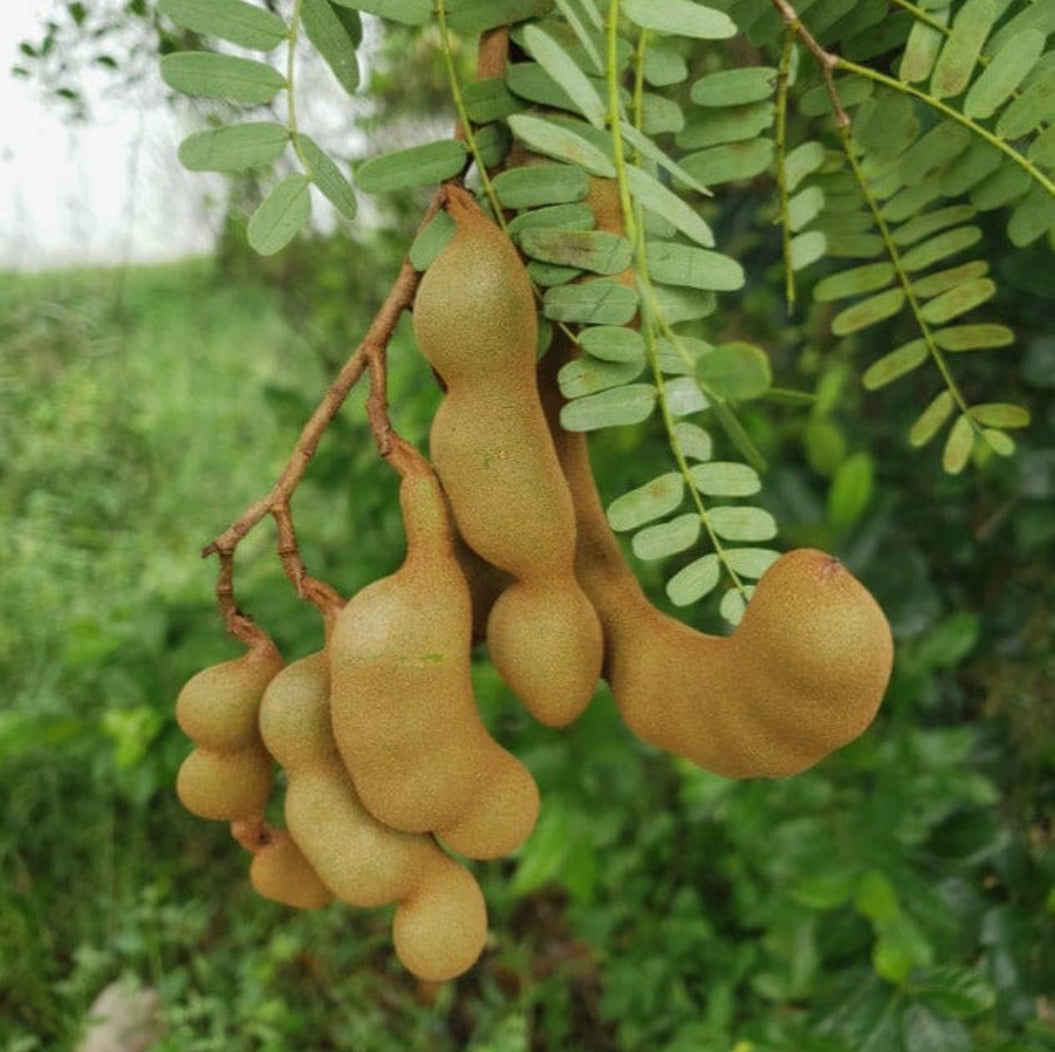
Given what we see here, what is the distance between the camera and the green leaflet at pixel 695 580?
1.39 ft

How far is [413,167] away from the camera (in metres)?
0.41

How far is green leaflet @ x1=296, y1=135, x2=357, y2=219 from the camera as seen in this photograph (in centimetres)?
42

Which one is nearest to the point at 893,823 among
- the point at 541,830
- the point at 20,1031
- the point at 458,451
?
the point at 541,830

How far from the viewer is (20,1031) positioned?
1.25 m

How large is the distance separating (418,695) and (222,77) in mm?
233

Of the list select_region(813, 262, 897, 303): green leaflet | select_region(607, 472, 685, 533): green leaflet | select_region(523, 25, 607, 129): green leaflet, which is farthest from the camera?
select_region(813, 262, 897, 303): green leaflet

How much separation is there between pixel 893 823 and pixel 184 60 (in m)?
0.71

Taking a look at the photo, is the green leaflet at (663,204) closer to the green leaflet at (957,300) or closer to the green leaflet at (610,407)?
the green leaflet at (610,407)

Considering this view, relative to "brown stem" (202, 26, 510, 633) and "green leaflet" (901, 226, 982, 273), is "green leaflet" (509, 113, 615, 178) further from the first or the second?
"green leaflet" (901, 226, 982, 273)

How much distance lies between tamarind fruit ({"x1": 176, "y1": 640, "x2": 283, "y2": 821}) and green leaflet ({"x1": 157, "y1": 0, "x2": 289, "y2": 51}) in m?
0.22

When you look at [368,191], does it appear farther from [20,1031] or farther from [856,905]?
[20,1031]

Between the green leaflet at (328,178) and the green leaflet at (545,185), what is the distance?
0.21 feet

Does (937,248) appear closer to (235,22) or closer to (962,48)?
(962,48)

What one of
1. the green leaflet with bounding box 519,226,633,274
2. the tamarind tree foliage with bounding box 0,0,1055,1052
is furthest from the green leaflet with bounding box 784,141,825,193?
the green leaflet with bounding box 519,226,633,274
